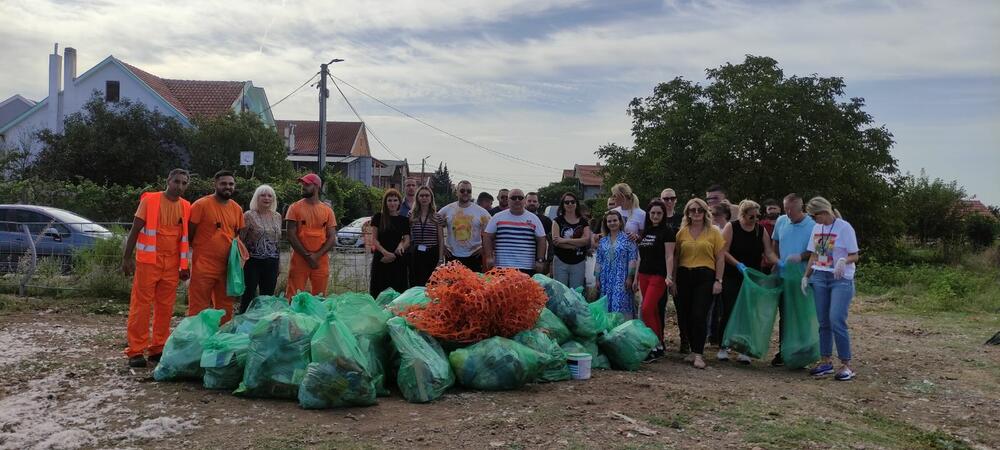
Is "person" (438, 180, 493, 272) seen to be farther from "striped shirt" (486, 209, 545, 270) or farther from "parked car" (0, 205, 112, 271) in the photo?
"parked car" (0, 205, 112, 271)

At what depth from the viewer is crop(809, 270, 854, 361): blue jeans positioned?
6.60 m

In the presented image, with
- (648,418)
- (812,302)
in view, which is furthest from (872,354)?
(648,418)

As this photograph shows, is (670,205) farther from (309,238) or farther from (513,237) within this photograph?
(309,238)

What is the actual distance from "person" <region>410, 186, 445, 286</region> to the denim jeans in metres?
1.12

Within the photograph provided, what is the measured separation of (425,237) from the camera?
25.1 feet

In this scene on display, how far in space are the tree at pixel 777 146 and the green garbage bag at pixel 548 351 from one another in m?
15.4

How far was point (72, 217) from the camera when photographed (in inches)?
538

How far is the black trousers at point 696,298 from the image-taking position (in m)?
6.96

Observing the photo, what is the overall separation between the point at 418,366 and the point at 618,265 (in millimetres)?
2916

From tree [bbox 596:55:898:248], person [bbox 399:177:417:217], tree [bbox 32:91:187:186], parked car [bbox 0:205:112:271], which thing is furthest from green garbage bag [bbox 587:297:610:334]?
tree [bbox 32:91:187:186]

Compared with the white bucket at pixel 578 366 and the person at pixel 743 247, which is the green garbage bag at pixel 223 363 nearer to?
the white bucket at pixel 578 366

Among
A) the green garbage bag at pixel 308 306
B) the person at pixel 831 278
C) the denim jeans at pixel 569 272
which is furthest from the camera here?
the denim jeans at pixel 569 272

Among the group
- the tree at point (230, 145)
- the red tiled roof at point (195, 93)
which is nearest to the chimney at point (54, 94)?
the red tiled roof at point (195, 93)

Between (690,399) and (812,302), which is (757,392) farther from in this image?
(812,302)
